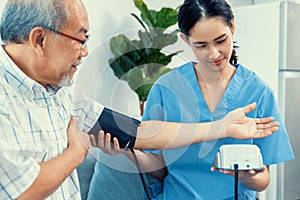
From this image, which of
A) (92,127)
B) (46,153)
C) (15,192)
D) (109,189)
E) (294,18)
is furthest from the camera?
(294,18)

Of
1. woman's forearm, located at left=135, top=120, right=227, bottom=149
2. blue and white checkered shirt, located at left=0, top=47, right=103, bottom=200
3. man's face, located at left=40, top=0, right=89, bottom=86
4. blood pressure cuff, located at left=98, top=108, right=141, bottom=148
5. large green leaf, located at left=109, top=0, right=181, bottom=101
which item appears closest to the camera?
blue and white checkered shirt, located at left=0, top=47, right=103, bottom=200

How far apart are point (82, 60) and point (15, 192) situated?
34 centimetres

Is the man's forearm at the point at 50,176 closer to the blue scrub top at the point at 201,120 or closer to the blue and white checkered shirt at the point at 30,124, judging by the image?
the blue and white checkered shirt at the point at 30,124

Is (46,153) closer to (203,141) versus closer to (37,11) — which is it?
(37,11)

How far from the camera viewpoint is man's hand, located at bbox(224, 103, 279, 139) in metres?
1.15

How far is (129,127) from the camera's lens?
3.39 feet

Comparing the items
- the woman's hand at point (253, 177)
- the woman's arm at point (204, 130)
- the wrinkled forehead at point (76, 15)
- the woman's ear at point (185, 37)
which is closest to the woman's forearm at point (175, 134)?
the woman's arm at point (204, 130)

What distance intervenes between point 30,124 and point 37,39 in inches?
7.3

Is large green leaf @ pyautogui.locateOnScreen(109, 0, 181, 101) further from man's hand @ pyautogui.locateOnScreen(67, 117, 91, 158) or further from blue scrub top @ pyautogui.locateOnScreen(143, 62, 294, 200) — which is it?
man's hand @ pyautogui.locateOnScreen(67, 117, 91, 158)

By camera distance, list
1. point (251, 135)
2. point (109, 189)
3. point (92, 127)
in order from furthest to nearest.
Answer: point (109, 189)
point (251, 135)
point (92, 127)

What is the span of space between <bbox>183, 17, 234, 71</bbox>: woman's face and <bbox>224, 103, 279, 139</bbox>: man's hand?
163 millimetres

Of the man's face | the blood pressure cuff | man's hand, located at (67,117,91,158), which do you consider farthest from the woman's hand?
the man's face

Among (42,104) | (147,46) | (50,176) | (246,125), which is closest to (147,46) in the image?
(147,46)

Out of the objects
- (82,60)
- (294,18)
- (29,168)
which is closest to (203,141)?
(82,60)
